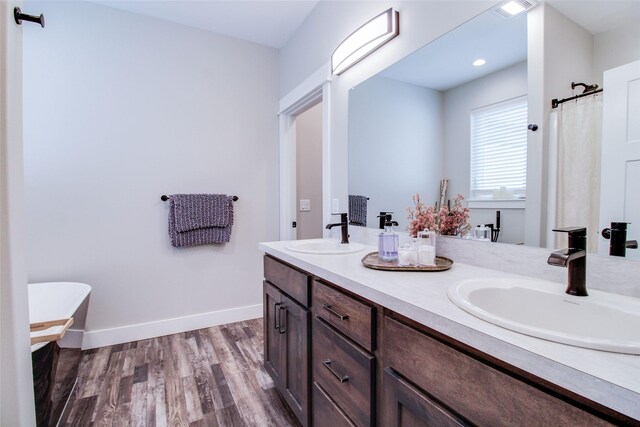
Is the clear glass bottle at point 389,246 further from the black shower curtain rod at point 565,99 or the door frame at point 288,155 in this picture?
the door frame at point 288,155

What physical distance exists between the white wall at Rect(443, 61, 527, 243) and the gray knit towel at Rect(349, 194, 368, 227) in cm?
61

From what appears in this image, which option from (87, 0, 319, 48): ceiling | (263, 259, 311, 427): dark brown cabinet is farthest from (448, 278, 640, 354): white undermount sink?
(87, 0, 319, 48): ceiling

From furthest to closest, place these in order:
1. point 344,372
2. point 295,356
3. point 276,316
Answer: point 276,316 → point 295,356 → point 344,372

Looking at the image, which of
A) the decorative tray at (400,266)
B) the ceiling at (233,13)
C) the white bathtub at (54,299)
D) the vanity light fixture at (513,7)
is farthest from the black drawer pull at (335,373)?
the ceiling at (233,13)

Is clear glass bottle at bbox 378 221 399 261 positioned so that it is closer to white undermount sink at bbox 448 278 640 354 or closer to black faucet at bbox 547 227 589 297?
white undermount sink at bbox 448 278 640 354

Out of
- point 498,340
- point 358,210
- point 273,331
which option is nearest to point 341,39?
point 358,210

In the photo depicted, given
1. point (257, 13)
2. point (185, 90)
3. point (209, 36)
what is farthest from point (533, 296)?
point (209, 36)

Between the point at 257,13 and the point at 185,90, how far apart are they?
2.87ft

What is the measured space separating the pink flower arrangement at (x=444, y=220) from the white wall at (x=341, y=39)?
28.9 inches

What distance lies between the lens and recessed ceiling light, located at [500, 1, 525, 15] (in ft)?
3.51

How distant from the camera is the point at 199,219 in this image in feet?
8.47

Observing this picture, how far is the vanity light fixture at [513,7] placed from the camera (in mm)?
1046

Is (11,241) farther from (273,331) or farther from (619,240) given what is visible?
(619,240)

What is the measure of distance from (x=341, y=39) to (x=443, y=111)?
1.02 m
